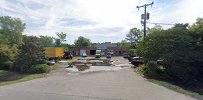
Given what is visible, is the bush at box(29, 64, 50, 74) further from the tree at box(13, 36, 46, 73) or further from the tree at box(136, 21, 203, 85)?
the tree at box(136, 21, 203, 85)

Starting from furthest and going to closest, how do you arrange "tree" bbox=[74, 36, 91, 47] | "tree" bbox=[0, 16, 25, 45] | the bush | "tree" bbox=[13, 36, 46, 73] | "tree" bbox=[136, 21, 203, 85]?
1. "tree" bbox=[74, 36, 91, 47]
2. "tree" bbox=[0, 16, 25, 45]
3. "tree" bbox=[13, 36, 46, 73]
4. the bush
5. "tree" bbox=[136, 21, 203, 85]

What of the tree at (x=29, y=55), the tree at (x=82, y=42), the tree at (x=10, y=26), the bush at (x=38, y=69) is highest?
the tree at (x=10, y=26)

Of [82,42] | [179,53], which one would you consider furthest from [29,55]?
[82,42]

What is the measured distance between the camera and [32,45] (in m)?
31.0

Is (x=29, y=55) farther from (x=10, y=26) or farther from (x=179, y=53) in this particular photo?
(x=10, y=26)

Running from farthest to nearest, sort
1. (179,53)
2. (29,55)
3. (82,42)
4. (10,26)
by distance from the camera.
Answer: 1. (82,42)
2. (10,26)
3. (29,55)
4. (179,53)

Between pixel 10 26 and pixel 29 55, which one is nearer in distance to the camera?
pixel 29 55

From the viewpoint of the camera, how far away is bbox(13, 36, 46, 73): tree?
3030 cm

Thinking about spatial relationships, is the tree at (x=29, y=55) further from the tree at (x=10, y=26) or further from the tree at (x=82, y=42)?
the tree at (x=82, y=42)

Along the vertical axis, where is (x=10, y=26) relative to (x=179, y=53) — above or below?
above

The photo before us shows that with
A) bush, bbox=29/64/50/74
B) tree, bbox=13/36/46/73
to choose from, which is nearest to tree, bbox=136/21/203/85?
bush, bbox=29/64/50/74

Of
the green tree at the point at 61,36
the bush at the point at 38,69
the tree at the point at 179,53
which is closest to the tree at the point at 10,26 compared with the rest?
the green tree at the point at 61,36

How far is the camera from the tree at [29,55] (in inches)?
1193

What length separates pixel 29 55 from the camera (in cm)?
3047
